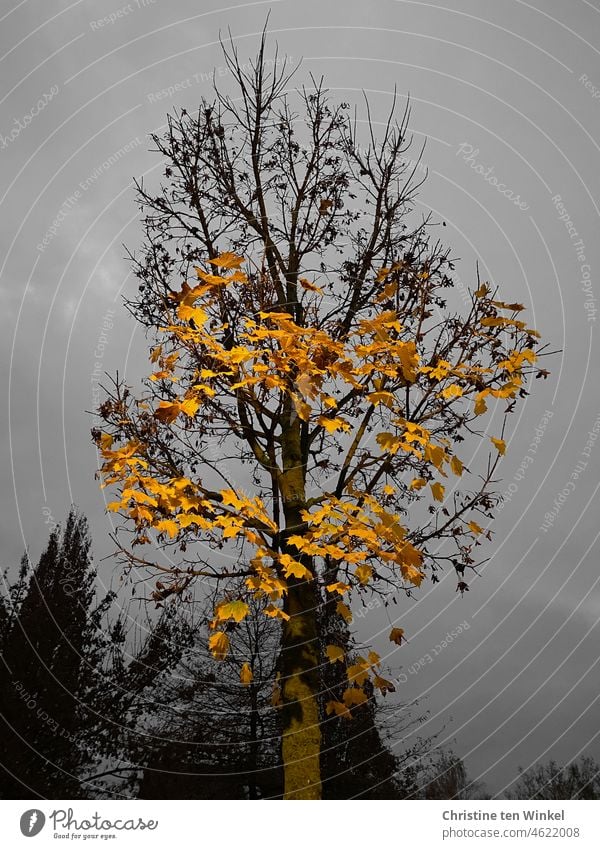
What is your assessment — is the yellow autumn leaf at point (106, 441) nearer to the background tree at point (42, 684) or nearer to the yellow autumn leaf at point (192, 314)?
the yellow autumn leaf at point (192, 314)

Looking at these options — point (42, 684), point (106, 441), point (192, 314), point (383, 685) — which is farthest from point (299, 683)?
point (42, 684)

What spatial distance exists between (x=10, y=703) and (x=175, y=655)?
422 cm

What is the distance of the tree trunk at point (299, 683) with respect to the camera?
5.12 metres

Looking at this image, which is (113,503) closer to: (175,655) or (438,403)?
(438,403)

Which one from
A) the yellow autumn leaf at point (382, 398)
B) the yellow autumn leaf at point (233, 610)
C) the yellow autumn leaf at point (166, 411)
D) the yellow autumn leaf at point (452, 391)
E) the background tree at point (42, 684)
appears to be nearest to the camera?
the yellow autumn leaf at point (233, 610)

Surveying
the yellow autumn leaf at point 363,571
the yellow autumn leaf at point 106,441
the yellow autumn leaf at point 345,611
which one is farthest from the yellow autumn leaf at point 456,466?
the yellow autumn leaf at point 106,441

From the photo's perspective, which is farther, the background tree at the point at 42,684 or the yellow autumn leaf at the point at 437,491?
the background tree at the point at 42,684

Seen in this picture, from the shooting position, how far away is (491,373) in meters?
6.04

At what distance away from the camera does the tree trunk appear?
512cm

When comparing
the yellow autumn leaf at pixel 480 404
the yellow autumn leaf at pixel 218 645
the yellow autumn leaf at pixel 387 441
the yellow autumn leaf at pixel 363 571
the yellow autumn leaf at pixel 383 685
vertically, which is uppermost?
the yellow autumn leaf at pixel 480 404

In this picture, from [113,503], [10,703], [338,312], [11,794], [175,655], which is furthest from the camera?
[175,655]

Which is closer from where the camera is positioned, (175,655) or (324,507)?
(324,507)

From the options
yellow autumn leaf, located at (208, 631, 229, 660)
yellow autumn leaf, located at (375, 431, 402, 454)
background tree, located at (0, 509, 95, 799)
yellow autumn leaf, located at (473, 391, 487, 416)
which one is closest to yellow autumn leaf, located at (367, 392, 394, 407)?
yellow autumn leaf, located at (375, 431, 402, 454)

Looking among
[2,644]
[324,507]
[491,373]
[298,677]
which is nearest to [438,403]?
[491,373]
